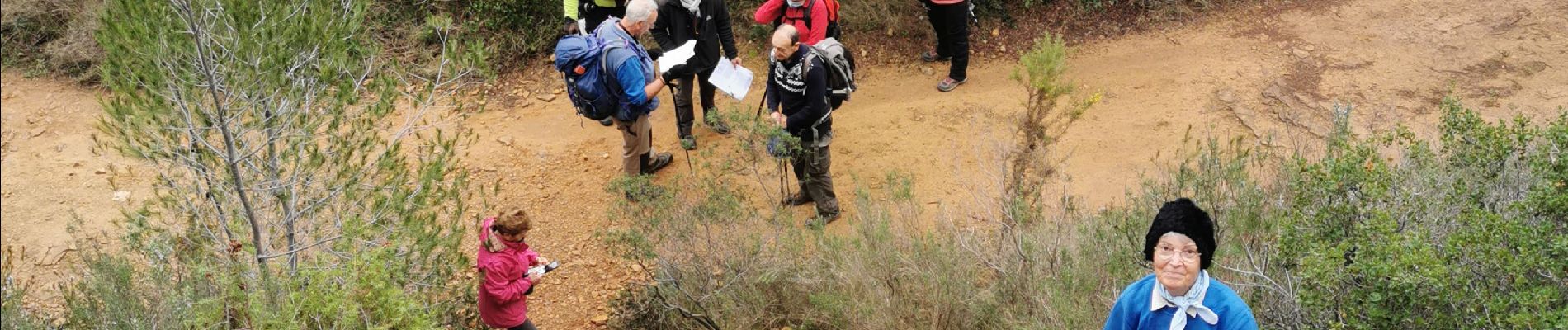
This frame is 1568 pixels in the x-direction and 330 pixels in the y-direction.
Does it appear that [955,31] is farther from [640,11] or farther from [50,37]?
[50,37]

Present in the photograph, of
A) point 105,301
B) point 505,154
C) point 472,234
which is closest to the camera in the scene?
point 105,301

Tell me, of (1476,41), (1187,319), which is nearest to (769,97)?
(1187,319)

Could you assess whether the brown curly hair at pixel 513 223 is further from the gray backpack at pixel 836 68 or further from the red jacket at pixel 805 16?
the red jacket at pixel 805 16

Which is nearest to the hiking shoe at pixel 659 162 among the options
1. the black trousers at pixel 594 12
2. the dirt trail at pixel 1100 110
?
the dirt trail at pixel 1100 110

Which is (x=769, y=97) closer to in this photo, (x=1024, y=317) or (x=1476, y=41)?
(x=1024, y=317)

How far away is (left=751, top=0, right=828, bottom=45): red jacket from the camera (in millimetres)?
6816

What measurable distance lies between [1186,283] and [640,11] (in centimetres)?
323

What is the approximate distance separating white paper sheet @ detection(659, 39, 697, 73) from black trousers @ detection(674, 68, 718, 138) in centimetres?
72

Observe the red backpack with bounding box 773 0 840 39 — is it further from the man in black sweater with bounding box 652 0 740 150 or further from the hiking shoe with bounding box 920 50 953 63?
the hiking shoe with bounding box 920 50 953 63

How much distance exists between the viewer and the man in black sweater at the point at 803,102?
5785mm

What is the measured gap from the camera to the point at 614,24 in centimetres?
597

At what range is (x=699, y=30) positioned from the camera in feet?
22.6

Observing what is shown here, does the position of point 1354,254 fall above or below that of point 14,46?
above

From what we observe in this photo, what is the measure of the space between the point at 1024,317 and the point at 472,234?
3497 mm
